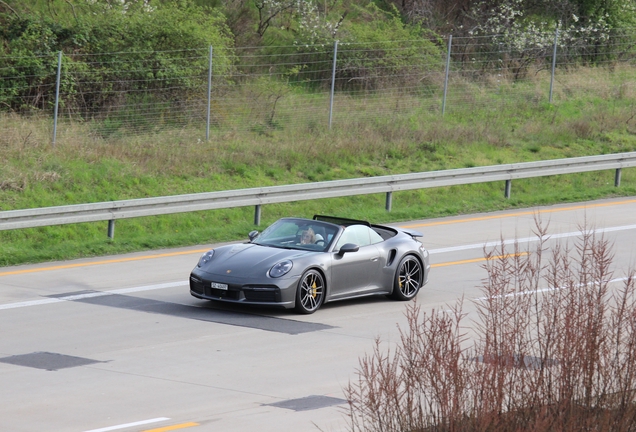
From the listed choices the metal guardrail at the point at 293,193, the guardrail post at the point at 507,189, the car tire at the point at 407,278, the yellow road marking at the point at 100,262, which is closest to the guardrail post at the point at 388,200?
the metal guardrail at the point at 293,193

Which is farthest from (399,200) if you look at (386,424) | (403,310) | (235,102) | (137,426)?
(386,424)

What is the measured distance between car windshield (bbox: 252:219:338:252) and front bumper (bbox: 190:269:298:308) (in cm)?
104

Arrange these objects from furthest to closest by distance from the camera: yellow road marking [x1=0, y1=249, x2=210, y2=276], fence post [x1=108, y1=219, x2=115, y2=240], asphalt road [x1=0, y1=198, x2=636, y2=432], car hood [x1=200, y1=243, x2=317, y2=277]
Answer: fence post [x1=108, y1=219, x2=115, y2=240]
yellow road marking [x1=0, y1=249, x2=210, y2=276]
car hood [x1=200, y1=243, x2=317, y2=277]
asphalt road [x1=0, y1=198, x2=636, y2=432]

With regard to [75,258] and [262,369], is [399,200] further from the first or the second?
[262,369]

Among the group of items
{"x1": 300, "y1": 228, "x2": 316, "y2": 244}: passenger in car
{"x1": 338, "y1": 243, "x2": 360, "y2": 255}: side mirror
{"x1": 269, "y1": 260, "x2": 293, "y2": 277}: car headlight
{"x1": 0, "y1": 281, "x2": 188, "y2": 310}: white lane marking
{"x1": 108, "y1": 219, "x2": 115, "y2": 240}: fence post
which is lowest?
{"x1": 0, "y1": 281, "x2": 188, "y2": 310}: white lane marking

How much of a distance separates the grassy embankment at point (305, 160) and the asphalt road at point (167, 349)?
1905mm

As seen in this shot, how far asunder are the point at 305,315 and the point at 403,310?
1383 millimetres

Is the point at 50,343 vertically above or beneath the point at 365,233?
beneath

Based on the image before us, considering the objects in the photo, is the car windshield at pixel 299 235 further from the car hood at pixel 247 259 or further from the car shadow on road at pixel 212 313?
the car shadow on road at pixel 212 313

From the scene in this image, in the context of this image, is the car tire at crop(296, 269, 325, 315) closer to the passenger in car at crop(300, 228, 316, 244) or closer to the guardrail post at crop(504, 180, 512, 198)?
the passenger in car at crop(300, 228, 316, 244)

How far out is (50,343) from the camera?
39.9 feet

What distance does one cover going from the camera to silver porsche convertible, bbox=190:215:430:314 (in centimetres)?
1384

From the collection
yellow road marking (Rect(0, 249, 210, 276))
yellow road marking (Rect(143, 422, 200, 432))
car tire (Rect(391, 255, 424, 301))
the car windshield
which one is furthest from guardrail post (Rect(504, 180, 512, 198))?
yellow road marking (Rect(143, 422, 200, 432))

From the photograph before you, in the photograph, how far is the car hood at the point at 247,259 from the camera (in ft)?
45.8
